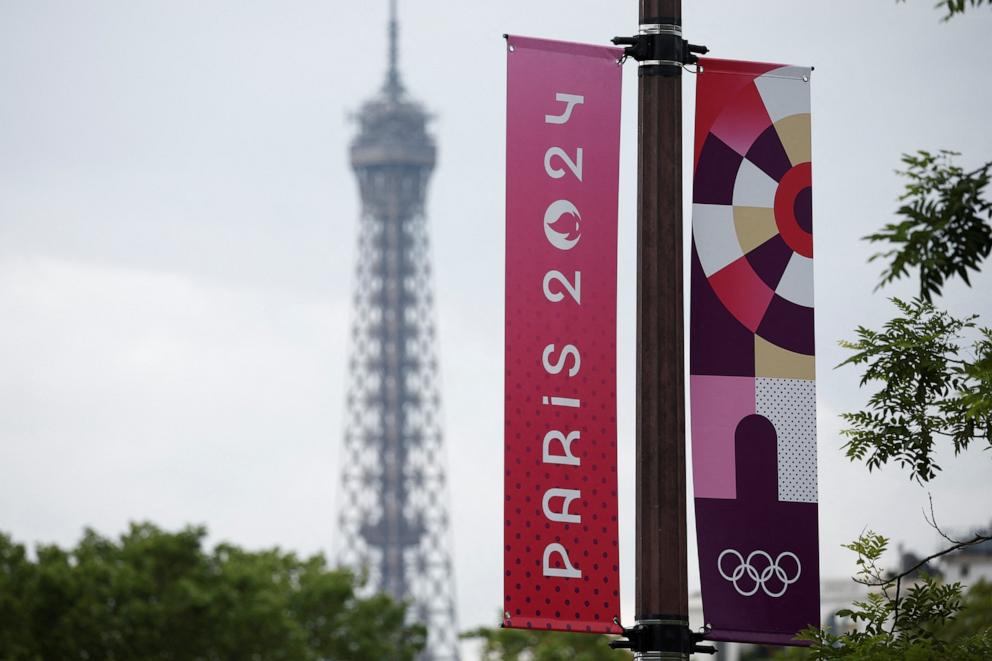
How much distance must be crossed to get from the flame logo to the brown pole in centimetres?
58

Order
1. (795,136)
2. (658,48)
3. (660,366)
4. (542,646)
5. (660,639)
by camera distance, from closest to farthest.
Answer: (660,639) → (660,366) → (658,48) → (795,136) → (542,646)

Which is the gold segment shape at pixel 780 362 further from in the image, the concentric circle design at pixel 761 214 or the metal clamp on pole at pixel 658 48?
the metal clamp on pole at pixel 658 48

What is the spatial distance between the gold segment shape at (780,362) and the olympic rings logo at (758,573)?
4.33ft

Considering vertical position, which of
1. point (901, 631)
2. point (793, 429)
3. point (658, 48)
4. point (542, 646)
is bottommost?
point (542, 646)

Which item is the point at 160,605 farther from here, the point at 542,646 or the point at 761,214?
the point at 761,214

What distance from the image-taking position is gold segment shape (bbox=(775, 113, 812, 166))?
14.5 m

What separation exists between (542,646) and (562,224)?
198 feet

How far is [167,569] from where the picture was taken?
188 ft

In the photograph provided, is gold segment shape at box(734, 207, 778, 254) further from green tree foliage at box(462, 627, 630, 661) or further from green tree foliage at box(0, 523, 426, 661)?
green tree foliage at box(462, 627, 630, 661)

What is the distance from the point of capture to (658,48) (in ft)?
44.8

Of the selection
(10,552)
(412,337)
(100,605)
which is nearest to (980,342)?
(100,605)

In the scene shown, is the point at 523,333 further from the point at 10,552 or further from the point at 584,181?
the point at 10,552

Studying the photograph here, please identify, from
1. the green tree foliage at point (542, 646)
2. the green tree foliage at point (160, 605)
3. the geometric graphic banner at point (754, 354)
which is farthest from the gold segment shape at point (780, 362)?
the green tree foliage at point (542, 646)

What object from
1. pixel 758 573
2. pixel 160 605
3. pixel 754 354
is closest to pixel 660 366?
pixel 754 354
